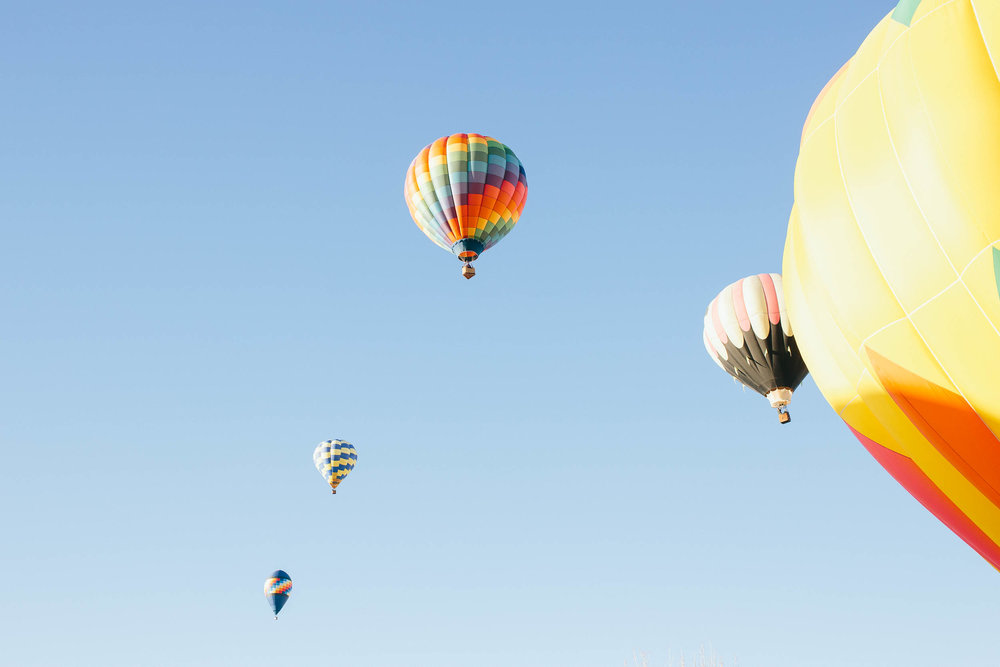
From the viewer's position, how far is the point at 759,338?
664 inches

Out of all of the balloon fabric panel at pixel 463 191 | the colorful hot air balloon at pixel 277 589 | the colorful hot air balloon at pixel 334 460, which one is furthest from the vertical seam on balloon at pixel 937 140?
the colorful hot air balloon at pixel 277 589

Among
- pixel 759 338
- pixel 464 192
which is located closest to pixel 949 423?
pixel 759 338

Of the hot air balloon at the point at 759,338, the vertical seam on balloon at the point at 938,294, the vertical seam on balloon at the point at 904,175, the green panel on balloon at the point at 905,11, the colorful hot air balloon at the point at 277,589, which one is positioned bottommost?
the vertical seam on balloon at the point at 938,294

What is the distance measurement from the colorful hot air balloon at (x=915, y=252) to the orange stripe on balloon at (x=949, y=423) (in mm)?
13

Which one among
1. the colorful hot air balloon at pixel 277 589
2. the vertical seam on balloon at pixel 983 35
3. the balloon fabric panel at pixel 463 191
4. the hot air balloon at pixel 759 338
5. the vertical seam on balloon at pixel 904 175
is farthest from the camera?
the colorful hot air balloon at pixel 277 589

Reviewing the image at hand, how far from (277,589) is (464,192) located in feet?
80.7

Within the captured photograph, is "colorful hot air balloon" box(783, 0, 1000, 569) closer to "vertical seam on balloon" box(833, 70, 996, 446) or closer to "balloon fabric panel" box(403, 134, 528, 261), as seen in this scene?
"vertical seam on balloon" box(833, 70, 996, 446)

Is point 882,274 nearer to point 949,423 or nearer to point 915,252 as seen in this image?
point 915,252

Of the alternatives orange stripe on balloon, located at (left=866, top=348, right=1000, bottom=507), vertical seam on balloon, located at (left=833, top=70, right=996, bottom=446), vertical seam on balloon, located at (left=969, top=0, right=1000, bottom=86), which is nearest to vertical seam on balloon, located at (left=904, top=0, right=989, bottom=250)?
vertical seam on balloon, located at (left=969, top=0, right=1000, bottom=86)

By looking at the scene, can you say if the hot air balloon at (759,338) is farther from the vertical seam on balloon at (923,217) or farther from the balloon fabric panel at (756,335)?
the vertical seam on balloon at (923,217)

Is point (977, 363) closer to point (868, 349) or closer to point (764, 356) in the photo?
point (868, 349)

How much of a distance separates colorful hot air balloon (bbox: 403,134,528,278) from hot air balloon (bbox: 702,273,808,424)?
26.9ft

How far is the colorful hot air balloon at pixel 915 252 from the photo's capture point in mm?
7684

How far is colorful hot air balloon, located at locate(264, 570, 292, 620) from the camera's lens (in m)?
41.9
